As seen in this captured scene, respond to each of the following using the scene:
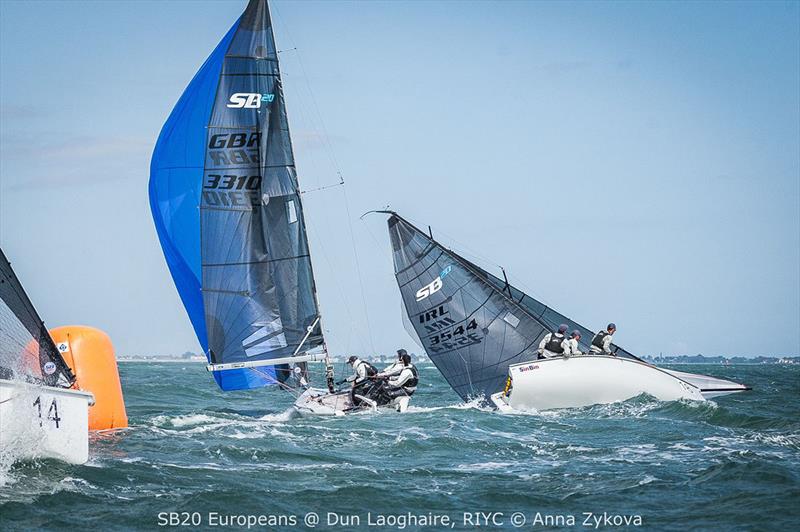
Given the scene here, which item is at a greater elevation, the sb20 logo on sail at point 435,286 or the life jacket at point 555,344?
the sb20 logo on sail at point 435,286

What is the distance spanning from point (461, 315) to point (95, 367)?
10.8m

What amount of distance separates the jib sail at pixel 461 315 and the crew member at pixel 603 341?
1423 millimetres

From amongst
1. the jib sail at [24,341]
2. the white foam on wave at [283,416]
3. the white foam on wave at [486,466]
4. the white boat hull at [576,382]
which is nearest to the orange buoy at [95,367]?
the jib sail at [24,341]

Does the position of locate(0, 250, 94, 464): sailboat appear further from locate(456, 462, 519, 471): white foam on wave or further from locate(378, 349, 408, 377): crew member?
locate(378, 349, 408, 377): crew member

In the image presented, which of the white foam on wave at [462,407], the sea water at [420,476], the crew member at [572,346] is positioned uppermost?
the crew member at [572,346]

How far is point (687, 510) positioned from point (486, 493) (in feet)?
7.93

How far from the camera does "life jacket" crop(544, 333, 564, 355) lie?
22766 mm

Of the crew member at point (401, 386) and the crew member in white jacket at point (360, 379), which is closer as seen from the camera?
the crew member in white jacket at point (360, 379)

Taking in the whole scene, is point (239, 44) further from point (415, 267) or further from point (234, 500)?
point (234, 500)

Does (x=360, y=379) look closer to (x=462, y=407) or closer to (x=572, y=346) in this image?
(x=462, y=407)

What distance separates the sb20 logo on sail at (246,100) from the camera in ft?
74.2

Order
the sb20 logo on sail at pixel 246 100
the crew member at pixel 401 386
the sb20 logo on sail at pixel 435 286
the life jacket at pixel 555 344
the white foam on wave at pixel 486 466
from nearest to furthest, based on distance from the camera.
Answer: the white foam on wave at pixel 486 466 < the crew member at pixel 401 386 < the sb20 logo on sail at pixel 246 100 < the life jacket at pixel 555 344 < the sb20 logo on sail at pixel 435 286

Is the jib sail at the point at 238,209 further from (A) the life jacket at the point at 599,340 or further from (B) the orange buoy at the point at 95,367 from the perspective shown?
(A) the life jacket at the point at 599,340

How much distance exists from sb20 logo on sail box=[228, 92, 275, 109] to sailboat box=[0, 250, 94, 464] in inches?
399
